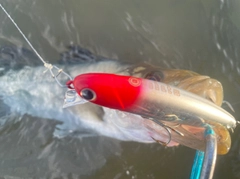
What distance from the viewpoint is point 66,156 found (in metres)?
2.42

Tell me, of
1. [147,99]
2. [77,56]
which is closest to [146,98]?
[147,99]

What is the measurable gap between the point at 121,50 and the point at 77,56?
0.46 meters

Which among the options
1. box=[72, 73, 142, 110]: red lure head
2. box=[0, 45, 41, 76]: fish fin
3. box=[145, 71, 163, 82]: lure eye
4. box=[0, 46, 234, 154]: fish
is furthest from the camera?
box=[0, 45, 41, 76]: fish fin

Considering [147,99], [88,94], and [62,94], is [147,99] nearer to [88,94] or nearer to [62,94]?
[88,94]

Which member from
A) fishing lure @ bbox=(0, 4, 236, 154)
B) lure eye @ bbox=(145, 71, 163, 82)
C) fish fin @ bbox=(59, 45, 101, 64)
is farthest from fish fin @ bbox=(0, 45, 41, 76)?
fishing lure @ bbox=(0, 4, 236, 154)

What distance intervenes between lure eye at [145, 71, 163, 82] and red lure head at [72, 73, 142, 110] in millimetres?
831

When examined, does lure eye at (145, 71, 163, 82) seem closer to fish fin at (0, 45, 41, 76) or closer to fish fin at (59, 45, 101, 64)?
fish fin at (59, 45, 101, 64)

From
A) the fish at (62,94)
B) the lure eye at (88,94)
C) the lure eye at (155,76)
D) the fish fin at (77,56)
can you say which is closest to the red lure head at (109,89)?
the lure eye at (88,94)

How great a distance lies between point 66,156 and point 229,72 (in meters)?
1.58

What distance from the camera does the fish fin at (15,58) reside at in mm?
2387

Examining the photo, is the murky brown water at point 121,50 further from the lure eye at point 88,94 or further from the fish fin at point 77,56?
the lure eye at point 88,94

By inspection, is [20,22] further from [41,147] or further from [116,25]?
[41,147]

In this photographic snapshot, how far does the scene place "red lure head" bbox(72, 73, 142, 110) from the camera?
42.2 inches

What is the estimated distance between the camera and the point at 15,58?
7.95 feet
